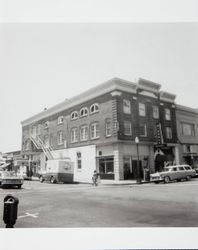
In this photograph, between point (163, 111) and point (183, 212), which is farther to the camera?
point (163, 111)

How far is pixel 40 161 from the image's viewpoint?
19.8 m

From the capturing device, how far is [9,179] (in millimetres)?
13781

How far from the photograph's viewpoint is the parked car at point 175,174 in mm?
16312

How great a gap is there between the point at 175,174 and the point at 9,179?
10.3m

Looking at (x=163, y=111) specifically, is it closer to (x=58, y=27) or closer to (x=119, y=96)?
(x=119, y=96)

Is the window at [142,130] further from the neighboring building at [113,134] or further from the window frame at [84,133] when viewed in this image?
the window frame at [84,133]

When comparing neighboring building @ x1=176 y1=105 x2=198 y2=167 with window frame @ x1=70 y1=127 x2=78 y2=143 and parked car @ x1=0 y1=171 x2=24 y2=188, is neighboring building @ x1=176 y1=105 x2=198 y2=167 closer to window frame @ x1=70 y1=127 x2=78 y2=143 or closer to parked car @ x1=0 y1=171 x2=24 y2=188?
window frame @ x1=70 y1=127 x2=78 y2=143

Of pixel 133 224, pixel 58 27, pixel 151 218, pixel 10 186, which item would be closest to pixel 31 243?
pixel 133 224

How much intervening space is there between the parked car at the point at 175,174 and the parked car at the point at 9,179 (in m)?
8.60

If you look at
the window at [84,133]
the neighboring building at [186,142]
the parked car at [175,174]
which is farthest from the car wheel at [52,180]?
the neighboring building at [186,142]

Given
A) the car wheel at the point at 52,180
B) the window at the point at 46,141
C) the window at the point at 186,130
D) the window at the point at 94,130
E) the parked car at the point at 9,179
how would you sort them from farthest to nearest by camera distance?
the window at the point at 94,130 < the window at the point at 46,141 < the car wheel at the point at 52,180 < the window at the point at 186,130 < the parked car at the point at 9,179

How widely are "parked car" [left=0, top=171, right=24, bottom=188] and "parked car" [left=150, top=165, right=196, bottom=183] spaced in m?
8.60

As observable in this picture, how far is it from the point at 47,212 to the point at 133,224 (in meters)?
2.72

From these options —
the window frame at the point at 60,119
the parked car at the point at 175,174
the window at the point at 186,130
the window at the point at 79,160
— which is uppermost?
the window frame at the point at 60,119
